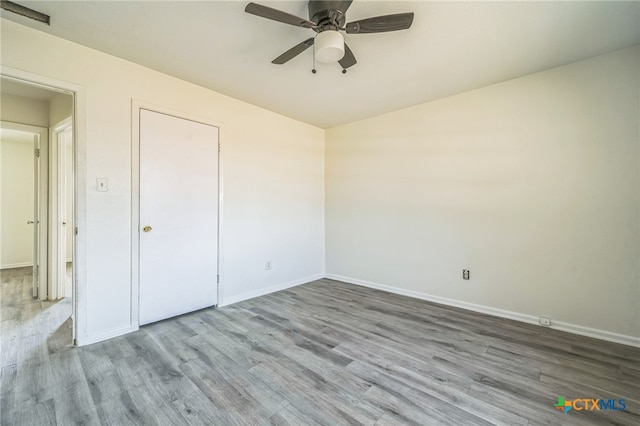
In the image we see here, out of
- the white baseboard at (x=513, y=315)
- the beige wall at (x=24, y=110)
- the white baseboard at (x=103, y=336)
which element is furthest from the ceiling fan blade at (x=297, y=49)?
the beige wall at (x=24, y=110)

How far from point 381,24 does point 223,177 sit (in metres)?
2.33

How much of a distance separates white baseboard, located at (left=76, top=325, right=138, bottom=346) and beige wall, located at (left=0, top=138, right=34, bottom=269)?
15.8ft

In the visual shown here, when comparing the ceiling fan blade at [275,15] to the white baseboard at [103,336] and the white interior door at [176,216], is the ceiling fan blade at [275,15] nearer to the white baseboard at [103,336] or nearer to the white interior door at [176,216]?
the white interior door at [176,216]

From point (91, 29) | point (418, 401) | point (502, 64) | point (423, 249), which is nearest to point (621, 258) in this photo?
point (423, 249)

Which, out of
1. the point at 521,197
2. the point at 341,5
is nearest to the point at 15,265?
the point at 341,5

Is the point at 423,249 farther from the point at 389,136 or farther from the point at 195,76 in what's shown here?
the point at 195,76

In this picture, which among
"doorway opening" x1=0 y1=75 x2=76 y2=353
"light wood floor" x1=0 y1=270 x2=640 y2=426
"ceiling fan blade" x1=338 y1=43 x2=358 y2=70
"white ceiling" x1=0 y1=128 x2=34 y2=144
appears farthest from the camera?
"white ceiling" x1=0 y1=128 x2=34 y2=144

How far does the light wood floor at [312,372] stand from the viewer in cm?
148

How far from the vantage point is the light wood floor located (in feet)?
4.84

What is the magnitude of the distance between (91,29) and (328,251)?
382cm

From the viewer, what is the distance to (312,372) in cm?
185

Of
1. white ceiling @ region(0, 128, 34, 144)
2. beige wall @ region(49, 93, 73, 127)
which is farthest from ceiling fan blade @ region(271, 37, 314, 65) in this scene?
white ceiling @ region(0, 128, 34, 144)

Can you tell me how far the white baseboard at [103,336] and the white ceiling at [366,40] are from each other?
8.35 feet

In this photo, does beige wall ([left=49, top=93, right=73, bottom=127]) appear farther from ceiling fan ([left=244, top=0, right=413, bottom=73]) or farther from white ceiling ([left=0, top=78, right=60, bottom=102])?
ceiling fan ([left=244, top=0, right=413, bottom=73])
